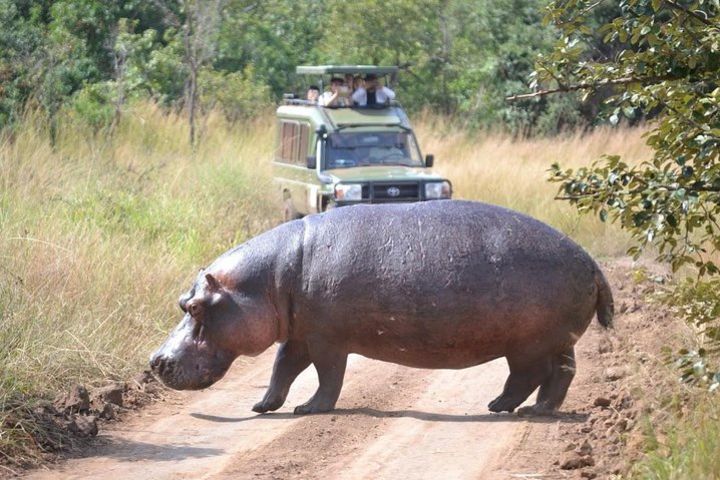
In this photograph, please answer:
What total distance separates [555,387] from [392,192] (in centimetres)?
787

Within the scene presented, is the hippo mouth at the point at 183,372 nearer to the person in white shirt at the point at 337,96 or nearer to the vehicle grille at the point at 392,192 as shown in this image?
the vehicle grille at the point at 392,192

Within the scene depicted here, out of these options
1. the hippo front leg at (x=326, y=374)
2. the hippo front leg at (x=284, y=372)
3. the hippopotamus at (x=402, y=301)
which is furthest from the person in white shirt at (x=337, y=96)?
the hippo front leg at (x=326, y=374)

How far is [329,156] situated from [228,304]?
8.40m

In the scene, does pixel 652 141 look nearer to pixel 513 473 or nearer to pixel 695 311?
pixel 695 311

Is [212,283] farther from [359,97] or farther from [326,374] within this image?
[359,97]

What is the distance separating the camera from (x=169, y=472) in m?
6.60

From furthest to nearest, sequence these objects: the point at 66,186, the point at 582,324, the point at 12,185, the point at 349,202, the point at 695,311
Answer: the point at 349,202
the point at 66,186
the point at 12,185
the point at 582,324
the point at 695,311

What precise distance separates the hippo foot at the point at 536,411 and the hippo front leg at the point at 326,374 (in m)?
1.10

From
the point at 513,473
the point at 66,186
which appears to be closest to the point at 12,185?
the point at 66,186

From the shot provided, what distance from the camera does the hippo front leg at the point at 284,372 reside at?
827cm

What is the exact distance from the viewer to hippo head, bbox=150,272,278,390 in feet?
26.5

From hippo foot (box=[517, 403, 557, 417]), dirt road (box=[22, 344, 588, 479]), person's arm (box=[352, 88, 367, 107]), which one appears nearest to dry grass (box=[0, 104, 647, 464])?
dirt road (box=[22, 344, 588, 479])

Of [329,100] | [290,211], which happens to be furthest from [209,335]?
[329,100]

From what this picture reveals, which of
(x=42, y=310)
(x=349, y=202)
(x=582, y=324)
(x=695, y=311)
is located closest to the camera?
(x=695, y=311)
